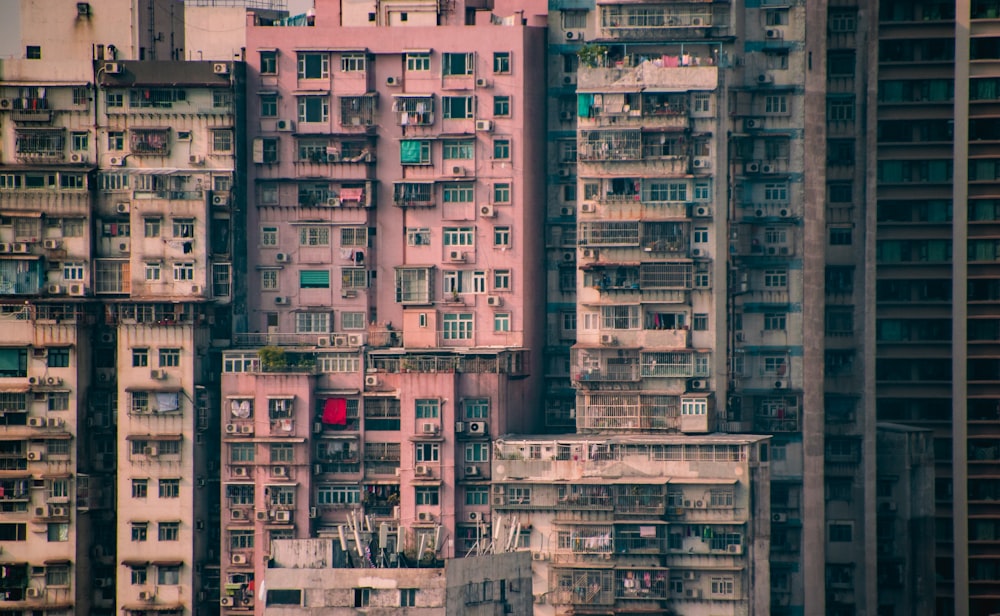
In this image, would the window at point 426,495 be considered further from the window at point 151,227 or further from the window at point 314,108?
the window at point 314,108

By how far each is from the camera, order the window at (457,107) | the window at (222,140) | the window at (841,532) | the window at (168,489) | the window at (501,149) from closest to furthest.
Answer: the window at (168,489), the window at (501,149), the window at (457,107), the window at (222,140), the window at (841,532)

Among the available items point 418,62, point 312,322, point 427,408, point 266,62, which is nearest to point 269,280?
point 312,322

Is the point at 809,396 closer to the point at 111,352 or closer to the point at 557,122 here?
the point at 557,122

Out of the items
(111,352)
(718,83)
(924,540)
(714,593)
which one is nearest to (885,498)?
(924,540)

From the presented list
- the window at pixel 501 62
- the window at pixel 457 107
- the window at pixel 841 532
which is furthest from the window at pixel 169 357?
the window at pixel 841 532

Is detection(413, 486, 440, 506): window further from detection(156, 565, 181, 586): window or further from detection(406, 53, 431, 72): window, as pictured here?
detection(406, 53, 431, 72): window

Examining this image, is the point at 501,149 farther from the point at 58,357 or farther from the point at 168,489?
the point at 58,357

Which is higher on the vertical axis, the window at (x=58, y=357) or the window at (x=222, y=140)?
the window at (x=222, y=140)

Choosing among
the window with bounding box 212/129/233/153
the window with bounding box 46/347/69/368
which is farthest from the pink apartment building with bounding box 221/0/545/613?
the window with bounding box 46/347/69/368
